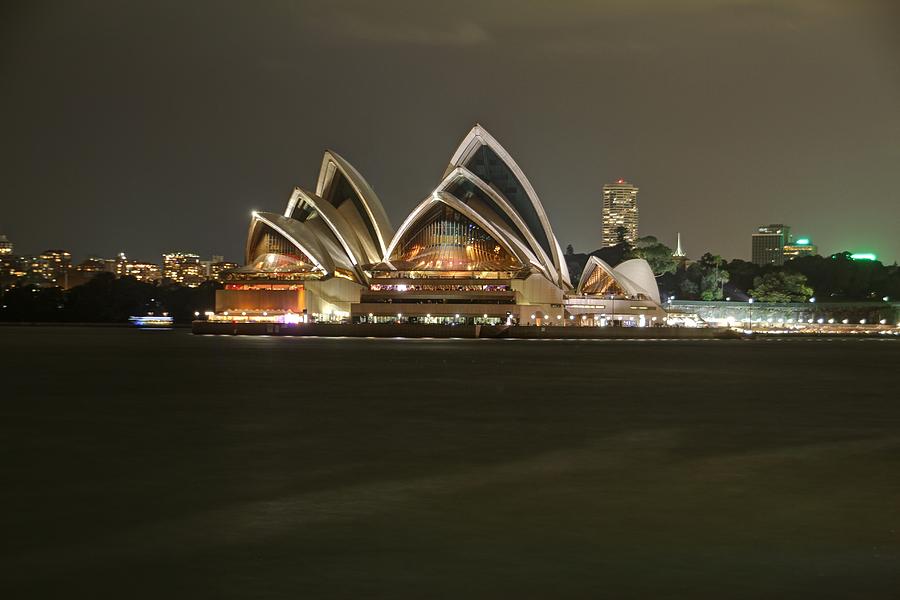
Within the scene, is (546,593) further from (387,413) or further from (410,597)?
(387,413)

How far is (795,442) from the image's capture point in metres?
18.6

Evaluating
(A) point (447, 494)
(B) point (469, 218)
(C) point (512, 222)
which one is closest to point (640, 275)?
(C) point (512, 222)

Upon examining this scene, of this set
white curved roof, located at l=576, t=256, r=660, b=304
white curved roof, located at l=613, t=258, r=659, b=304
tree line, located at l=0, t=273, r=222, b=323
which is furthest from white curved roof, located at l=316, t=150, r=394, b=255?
tree line, located at l=0, t=273, r=222, b=323

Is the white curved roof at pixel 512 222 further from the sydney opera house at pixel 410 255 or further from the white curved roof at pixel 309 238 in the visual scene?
the white curved roof at pixel 309 238

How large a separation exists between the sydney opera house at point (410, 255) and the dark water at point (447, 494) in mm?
56491

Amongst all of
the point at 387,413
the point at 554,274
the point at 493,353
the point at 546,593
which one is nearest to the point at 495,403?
the point at 387,413

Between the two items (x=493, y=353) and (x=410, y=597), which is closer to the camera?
(x=410, y=597)

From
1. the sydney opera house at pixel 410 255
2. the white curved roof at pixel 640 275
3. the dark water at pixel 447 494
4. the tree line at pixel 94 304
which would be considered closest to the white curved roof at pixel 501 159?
the sydney opera house at pixel 410 255

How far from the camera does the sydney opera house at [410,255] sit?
8469cm

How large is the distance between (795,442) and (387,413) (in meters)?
8.45

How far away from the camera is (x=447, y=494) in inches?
515

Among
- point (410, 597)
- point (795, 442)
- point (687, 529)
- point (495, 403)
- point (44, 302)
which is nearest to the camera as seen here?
point (410, 597)

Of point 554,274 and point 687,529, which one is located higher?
point 554,274

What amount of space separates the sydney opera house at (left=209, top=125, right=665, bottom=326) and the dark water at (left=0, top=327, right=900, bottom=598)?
56491 mm
